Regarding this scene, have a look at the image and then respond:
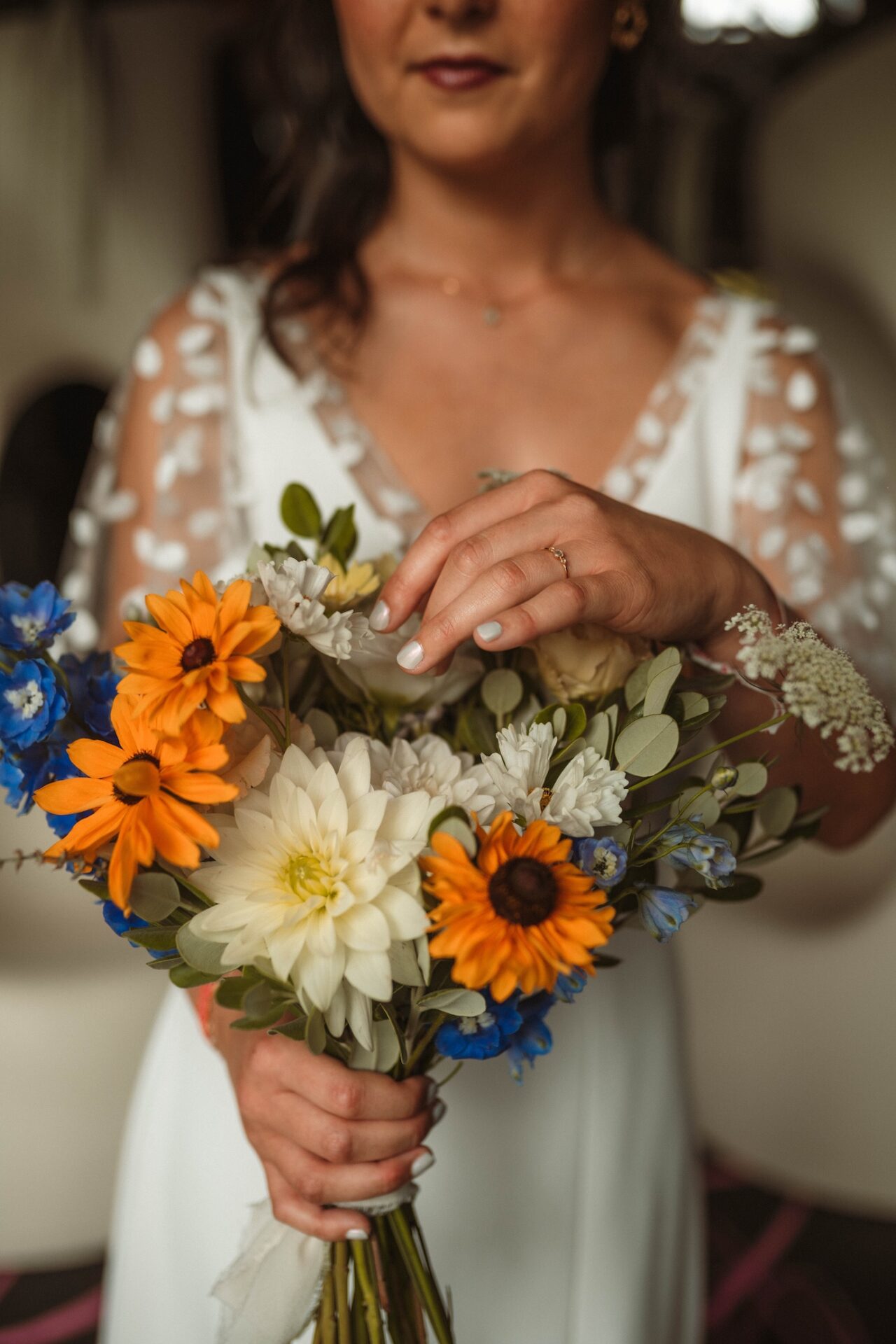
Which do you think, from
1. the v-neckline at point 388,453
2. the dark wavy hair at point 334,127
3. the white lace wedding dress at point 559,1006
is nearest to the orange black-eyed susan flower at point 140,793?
the white lace wedding dress at point 559,1006

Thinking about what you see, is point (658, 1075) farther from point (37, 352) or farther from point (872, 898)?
point (37, 352)

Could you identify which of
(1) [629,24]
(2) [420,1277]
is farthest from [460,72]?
(2) [420,1277]

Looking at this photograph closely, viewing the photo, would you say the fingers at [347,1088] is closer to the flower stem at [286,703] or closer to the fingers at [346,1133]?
the fingers at [346,1133]

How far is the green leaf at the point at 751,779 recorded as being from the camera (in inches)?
19.1

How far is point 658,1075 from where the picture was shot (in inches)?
34.8

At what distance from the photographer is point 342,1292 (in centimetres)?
53

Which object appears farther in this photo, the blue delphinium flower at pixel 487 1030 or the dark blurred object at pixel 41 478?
the dark blurred object at pixel 41 478

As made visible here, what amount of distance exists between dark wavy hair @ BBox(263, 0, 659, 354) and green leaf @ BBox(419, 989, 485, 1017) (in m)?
0.78

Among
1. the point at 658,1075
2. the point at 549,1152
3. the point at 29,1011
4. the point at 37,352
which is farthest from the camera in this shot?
the point at 37,352

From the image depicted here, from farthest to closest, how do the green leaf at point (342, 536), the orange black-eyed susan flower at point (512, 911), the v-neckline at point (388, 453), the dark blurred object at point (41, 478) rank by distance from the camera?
the dark blurred object at point (41, 478), the v-neckline at point (388, 453), the green leaf at point (342, 536), the orange black-eyed susan flower at point (512, 911)

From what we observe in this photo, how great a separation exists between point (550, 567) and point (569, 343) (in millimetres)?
577

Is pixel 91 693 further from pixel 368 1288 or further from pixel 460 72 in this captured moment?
Result: pixel 460 72

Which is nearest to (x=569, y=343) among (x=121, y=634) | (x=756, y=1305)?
(x=121, y=634)

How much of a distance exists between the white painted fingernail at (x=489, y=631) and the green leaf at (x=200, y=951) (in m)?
0.17
